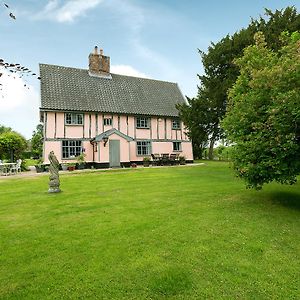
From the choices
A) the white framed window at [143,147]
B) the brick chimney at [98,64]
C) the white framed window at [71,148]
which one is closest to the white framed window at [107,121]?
the white framed window at [71,148]

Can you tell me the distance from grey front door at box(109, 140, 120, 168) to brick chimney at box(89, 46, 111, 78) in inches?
366

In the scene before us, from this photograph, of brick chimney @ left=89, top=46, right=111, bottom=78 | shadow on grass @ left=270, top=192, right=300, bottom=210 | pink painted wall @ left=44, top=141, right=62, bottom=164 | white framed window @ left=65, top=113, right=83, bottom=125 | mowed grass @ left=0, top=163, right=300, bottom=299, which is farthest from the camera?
brick chimney @ left=89, top=46, right=111, bottom=78

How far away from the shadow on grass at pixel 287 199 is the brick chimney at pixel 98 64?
25286 mm

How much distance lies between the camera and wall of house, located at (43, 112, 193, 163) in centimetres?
2547

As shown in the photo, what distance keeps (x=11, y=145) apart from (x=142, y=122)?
44.2 feet

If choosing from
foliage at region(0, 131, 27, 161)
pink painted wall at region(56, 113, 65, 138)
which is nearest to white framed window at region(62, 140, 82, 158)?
pink painted wall at region(56, 113, 65, 138)

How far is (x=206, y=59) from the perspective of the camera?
74.1ft

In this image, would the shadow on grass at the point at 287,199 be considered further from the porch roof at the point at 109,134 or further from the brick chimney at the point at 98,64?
the brick chimney at the point at 98,64

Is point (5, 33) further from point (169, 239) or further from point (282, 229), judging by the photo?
point (282, 229)

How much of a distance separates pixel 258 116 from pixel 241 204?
3138mm

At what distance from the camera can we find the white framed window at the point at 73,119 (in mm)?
26281

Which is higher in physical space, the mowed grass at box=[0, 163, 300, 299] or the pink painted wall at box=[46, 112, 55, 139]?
the pink painted wall at box=[46, 112, 55, 139]

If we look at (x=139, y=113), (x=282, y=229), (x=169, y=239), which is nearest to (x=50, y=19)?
(x=169, y=239)

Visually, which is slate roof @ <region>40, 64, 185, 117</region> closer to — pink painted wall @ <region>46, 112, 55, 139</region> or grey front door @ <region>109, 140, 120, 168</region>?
pink painted wall @ <region>46, 112, 55, 139</region>
